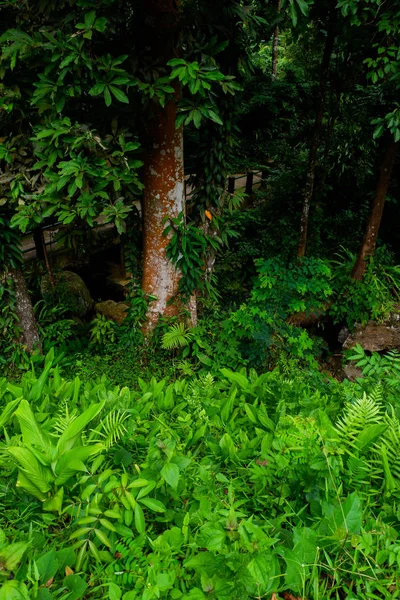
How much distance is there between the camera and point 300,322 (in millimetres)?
7129

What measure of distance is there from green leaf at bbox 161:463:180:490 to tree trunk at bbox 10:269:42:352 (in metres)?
4.01

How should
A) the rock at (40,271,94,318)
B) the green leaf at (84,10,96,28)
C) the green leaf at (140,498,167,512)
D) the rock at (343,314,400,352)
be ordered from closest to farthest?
1. the green leaf at (140,498,167,512)
2. the green leaf at (84,10,96,28)
3. the rock at (40,271,94,318)
4. the rock at (343,314,400,352)

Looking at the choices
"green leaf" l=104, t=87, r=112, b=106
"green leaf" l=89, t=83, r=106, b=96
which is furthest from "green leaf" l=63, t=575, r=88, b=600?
"green leaf" l=89, t=83, r=106, b=96

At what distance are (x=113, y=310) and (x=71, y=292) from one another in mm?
665

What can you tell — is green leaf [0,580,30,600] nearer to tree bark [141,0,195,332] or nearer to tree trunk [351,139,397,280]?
tree bark [141,0,195,332]

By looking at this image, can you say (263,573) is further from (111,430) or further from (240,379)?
(240,379)

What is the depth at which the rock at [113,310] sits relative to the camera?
21.1 ft

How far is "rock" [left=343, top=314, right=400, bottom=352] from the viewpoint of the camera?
6.93m

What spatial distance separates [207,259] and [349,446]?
4185 millimetres

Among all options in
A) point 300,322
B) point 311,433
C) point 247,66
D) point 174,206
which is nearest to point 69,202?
point 174,206

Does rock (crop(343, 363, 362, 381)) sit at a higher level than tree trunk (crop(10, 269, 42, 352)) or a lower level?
lower

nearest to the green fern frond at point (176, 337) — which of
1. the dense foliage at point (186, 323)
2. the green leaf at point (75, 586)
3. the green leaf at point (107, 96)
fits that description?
the dense foliage at point (186, 323)

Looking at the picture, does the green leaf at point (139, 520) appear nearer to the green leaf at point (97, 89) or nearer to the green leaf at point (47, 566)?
the green leaf at point (47, 566)

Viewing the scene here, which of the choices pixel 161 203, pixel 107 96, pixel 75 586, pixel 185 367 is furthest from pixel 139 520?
pixel 161 203
